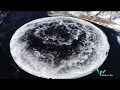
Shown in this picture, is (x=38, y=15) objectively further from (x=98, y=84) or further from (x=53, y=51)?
(x=98, y=84)

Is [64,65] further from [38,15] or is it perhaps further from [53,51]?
[38,15]

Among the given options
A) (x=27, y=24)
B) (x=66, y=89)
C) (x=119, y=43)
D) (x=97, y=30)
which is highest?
(x=27, y=24)

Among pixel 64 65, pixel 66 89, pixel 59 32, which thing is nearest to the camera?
pixel 66 89

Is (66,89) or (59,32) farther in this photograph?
(59,32)

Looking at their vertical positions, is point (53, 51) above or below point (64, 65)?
above

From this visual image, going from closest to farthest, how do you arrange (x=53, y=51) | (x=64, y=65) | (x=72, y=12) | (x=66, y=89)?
1. (x=66, y=89)
2. (x=64, y=65)
3. (x=53, y=51)
4. (x=72, y=12)
